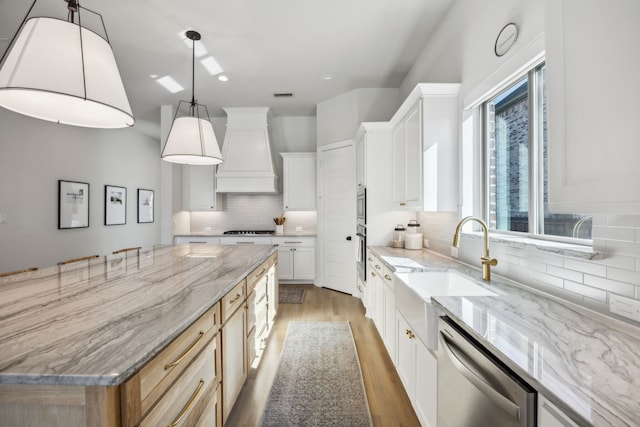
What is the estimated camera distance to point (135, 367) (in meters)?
0.72

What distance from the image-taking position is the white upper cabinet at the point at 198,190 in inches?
198

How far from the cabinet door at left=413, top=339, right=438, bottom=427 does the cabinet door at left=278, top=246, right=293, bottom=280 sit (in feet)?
11.0

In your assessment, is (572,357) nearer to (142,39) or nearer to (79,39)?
(79,39)

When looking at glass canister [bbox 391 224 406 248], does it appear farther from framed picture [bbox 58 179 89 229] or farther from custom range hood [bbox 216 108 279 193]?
framed picture [bbox 58 179 89 229]

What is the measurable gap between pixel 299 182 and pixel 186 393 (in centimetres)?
411

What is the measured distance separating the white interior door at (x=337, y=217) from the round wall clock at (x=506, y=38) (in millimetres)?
2430

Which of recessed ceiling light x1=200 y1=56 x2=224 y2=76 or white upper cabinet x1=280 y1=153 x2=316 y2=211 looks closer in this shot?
recessed ceiling light x1=200 y1=56 x2=224 y2=76

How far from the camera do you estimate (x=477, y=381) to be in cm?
92

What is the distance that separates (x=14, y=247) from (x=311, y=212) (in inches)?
165

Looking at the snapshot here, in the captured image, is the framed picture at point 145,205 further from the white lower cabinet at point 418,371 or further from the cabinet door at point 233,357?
the white lower cabinet at point 418,371

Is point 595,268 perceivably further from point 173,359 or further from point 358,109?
point 358,109

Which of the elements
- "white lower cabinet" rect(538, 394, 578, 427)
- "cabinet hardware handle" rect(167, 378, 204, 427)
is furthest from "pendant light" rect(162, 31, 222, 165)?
"white lower cabinet" rect(538, 394, 578, 427)

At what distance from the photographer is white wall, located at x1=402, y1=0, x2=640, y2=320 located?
1.03 m

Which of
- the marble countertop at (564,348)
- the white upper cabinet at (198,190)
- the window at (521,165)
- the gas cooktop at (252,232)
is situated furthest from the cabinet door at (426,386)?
the white upper cabinet at (198,190)
